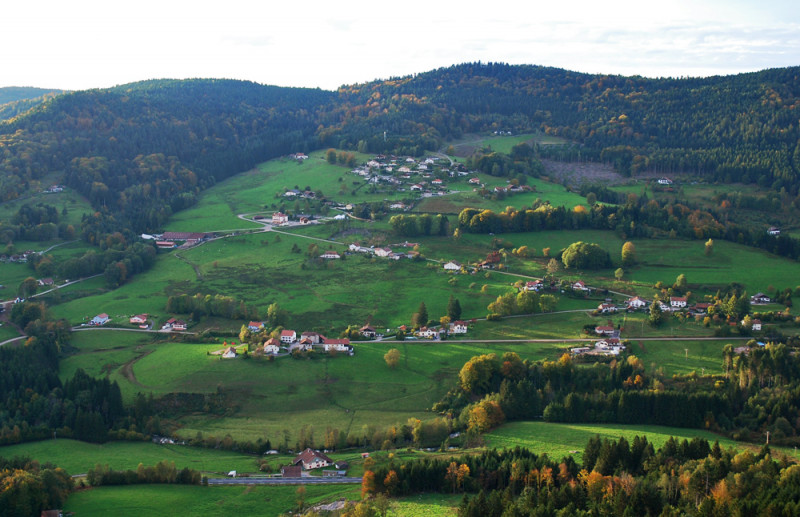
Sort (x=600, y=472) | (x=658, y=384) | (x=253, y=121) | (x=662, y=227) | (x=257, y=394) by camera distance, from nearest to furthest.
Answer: (x=600, y=472) < (x=658, y=384) < (x=257, y=394) < (x=662, y=227) < (x=253, y=121)

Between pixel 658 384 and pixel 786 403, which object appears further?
pixel 658 384

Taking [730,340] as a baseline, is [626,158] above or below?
above

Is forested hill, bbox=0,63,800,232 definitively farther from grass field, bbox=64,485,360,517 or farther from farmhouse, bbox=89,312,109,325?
grass field, bbox=64,485,360,517

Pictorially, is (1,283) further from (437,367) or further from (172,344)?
(437,367)

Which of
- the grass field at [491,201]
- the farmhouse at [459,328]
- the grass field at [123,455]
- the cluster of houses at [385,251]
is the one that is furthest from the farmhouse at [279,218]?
the grass field at [123,455]

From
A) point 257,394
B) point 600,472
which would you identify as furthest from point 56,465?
point 600,472

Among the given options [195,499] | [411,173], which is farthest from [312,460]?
[411,173]

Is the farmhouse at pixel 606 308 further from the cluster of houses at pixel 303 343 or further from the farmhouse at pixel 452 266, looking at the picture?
the cluster of houses at pixel 303 343
